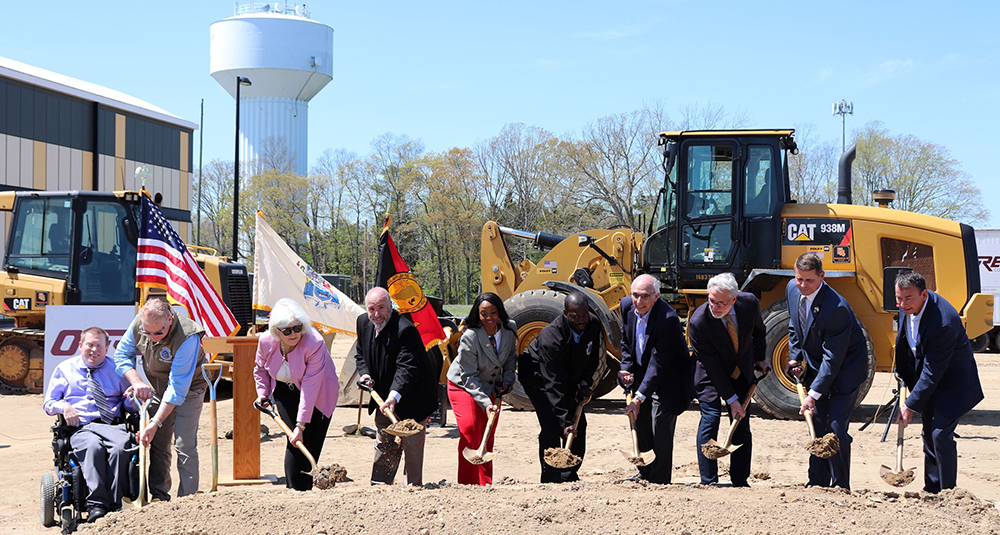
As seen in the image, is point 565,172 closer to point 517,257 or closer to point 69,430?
point 517,257

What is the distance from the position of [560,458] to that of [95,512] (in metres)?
2.90

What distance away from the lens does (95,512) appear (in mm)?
5215

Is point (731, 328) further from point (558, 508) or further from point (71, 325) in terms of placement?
point (71, 325)

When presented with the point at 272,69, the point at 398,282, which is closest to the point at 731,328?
the point at 398,282

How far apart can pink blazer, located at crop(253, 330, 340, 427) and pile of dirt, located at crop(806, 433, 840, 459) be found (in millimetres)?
3113

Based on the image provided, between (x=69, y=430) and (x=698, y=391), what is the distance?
4105 millimetres

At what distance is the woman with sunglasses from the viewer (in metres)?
5.73

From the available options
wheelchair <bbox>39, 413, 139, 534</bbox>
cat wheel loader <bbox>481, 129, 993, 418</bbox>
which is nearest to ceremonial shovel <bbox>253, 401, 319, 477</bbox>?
wheelchair <bbox>39, 413, 139, 534</bbox>

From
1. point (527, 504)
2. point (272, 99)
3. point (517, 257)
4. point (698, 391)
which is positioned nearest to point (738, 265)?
point (698, 391)

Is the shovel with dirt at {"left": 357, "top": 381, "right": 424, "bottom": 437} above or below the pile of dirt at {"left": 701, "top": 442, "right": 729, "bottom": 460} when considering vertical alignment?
above

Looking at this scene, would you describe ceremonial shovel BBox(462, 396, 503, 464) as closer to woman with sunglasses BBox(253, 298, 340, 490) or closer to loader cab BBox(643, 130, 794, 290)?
woman with sunglasses BBox(253, 298, 340, 490)

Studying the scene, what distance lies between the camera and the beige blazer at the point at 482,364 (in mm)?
6230

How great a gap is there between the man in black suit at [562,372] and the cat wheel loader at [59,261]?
7928 mm

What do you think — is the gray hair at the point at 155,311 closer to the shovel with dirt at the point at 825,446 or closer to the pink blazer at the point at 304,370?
the pink blazer at the point at 304,370
